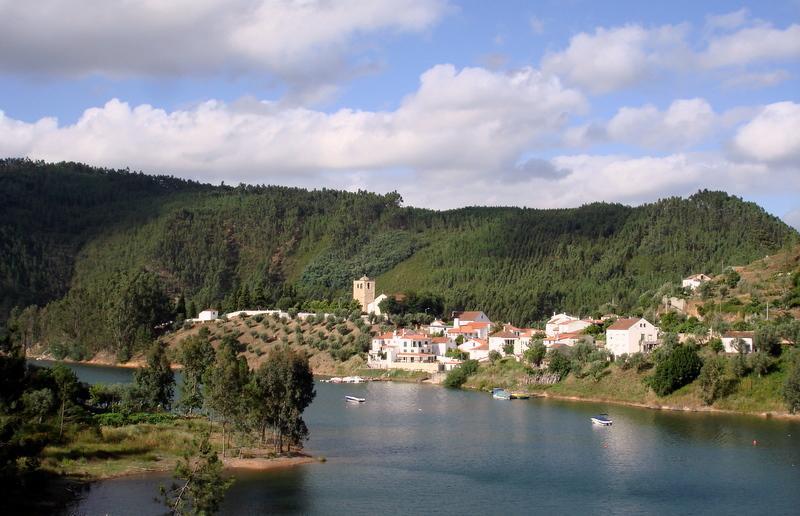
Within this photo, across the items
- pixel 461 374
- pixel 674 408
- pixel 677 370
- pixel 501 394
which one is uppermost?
pixel 677 370

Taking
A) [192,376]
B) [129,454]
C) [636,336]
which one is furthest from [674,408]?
[129,454]

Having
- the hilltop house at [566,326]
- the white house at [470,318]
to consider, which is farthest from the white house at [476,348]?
the white house at [470,318]

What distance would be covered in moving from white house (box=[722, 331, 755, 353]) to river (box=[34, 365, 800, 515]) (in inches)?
337

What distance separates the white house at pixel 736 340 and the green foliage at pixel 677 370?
311cm

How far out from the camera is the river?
4156 centimetres

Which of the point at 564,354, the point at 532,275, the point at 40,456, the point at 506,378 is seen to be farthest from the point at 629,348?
the point at 532,275

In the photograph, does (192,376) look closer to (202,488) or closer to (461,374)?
(202,488)

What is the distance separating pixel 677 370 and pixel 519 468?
96.6 feet

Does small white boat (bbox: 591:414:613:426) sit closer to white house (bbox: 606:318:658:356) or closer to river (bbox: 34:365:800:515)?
river (bbox: 34:365:800:515)

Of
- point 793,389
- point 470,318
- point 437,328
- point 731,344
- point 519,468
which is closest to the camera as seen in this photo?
point 519,468

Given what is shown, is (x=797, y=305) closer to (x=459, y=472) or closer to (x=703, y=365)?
(x=703, y=365)

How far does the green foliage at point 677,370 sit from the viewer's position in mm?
75062

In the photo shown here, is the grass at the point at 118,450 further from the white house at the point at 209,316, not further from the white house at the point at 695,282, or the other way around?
the white house at the point at 209,316

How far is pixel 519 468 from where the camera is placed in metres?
50.2
